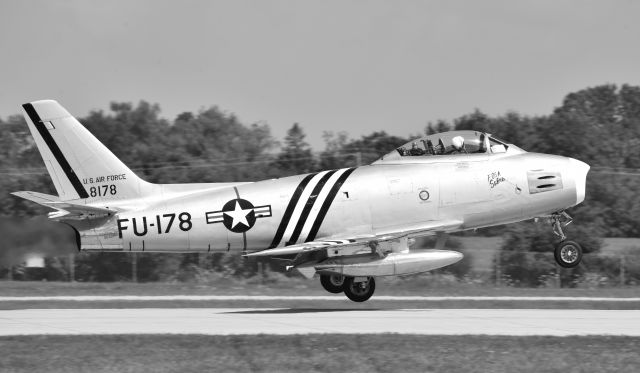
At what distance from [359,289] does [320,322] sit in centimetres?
397

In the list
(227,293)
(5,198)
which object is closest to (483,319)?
(227,293)

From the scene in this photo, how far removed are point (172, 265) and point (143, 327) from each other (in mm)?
24508

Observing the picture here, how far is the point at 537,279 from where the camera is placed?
143 ft

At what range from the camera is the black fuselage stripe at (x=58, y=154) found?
23859 millimetres

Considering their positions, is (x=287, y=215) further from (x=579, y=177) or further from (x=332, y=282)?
(x=579, y=177)

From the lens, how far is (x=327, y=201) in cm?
2420

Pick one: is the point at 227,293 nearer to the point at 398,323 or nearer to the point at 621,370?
the point at 398,323

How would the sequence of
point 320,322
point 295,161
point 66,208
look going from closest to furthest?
point 320,322
point 66,208
point 295,161

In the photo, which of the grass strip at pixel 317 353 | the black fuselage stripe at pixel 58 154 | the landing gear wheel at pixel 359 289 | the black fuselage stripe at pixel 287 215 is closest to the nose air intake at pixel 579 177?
the landing gear wheel at pixel 359 289

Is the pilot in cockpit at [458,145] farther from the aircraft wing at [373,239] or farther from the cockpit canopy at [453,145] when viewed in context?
the aircraft wing at [373,239]

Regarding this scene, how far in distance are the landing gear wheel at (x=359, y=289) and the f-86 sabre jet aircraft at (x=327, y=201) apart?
579 millimetres

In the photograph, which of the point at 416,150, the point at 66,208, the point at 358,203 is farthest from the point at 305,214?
the point at 66,208

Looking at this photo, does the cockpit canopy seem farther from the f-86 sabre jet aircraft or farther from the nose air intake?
the nose air intake

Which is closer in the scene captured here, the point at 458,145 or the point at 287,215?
the point at 287,215
